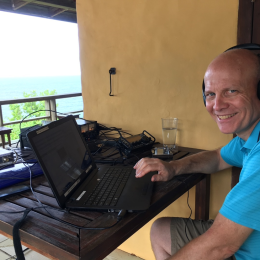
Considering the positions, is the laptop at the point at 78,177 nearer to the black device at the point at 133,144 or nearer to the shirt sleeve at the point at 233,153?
the black device at the point at 133,144

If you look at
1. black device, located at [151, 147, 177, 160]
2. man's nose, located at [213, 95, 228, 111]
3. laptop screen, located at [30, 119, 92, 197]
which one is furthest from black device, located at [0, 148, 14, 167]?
man's nose, located at [213, 95, 228, 111]

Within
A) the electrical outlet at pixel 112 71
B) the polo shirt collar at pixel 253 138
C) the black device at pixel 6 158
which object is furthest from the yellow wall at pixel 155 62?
the black device at pixel 6 158

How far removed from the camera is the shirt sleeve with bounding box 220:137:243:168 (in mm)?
1163

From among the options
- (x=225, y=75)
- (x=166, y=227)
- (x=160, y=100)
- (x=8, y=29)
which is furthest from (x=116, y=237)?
(x=8, y=29)

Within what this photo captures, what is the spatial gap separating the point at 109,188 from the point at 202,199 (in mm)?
737

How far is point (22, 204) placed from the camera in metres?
0.89

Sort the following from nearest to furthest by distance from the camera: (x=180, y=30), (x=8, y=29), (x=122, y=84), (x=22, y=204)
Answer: (x=22, y=204), (x=180, y=30), (x=122, y=84), (x=8, y=29)

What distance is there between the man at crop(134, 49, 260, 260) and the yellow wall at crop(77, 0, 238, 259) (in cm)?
36

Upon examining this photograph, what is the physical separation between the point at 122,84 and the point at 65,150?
0.97m

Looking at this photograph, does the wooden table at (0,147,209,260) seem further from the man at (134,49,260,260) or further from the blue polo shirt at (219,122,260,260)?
the blue polo shirt at (219,122,260,260)

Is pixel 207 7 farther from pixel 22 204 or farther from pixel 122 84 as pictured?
pixel 22 204

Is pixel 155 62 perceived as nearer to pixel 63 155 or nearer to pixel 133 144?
pixel 133 144

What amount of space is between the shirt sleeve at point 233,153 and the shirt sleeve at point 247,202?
44cm

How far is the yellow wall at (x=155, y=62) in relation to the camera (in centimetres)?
143
